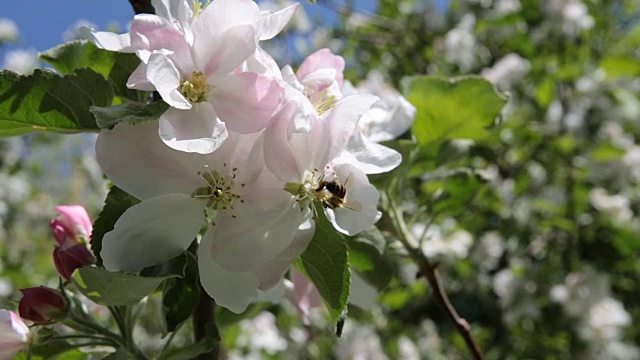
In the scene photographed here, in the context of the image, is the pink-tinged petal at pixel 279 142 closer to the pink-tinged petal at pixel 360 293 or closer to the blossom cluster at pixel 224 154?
the blossom cluster at pixel 224 154

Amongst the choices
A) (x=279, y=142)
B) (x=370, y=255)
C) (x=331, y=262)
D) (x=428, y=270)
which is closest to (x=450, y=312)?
(x=428, y=270)

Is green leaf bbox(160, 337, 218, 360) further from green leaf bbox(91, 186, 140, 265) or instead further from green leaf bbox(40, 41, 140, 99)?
green leaf bbox(40, 41, 140, 99)

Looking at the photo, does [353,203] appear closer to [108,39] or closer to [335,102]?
[335,102]

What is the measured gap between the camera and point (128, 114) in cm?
52

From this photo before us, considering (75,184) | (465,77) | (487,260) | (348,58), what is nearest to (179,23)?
(465,77)

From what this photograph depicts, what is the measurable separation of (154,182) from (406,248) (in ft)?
1.39

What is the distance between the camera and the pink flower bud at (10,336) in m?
0.62

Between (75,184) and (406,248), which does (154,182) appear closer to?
(406,248)

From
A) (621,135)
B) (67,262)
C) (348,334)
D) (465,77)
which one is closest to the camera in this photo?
(67,262)

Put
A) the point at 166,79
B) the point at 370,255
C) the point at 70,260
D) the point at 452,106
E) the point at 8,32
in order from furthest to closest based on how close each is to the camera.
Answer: the point at 8,32, the point at 452,106, the point at 370,255, the point at 70,260, the point at 166,79

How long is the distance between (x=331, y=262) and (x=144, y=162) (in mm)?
167

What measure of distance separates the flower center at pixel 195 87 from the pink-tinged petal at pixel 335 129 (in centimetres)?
9

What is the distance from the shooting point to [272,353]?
2.79 metres

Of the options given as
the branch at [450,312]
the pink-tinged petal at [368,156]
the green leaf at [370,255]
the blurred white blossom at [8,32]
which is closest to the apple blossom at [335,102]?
the pink-tinged petal at [368,156]
